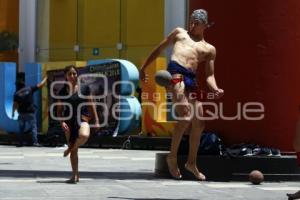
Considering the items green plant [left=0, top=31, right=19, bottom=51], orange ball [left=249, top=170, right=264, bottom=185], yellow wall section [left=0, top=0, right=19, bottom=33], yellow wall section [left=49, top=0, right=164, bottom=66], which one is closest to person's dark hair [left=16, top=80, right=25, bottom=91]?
yellow wall section [left=49, top=0, right=164, bottom=66]

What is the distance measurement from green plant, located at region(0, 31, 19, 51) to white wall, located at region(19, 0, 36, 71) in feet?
1.57

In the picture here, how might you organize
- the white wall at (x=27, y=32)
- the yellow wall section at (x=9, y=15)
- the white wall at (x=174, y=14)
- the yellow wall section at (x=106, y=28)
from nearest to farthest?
1. the white wall at (x=174, y=14)
2. the yellow wall section at (x=106, y=28)
3. the white wall at (x=27, y=32)
4. the yellow wall section at (x=9, y=15)

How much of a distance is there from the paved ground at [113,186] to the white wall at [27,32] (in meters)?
19.2

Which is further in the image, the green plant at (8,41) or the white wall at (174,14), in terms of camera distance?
the green plant at (8,41)

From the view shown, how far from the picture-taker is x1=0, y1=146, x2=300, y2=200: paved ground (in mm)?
9289

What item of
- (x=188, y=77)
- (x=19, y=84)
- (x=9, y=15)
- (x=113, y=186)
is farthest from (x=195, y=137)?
(x=9, y=15)

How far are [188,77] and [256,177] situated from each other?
2.41 meters

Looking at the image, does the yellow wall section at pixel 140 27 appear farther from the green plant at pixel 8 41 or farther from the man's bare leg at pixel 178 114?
the man's bare leg at pixel 178 114

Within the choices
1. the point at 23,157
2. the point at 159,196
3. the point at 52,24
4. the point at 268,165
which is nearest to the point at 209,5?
the point at 268,165

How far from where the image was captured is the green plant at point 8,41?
34.0 meters

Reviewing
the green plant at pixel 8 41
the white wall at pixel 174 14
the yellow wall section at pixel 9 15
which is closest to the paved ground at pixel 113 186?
the white wall at pixel 174 14

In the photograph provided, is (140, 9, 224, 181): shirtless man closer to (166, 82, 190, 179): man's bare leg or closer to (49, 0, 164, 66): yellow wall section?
(166, 82, 190, 179): man's bare leg

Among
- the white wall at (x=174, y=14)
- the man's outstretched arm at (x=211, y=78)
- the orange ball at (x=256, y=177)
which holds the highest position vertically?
the white wall at (x=174, y=14)

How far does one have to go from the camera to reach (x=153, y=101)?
22.9 meters
